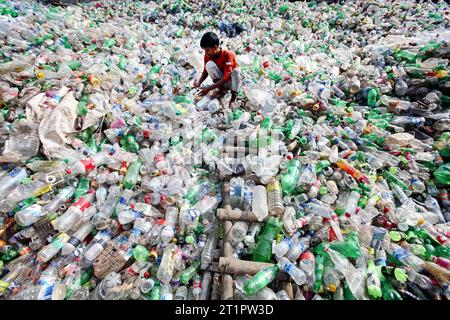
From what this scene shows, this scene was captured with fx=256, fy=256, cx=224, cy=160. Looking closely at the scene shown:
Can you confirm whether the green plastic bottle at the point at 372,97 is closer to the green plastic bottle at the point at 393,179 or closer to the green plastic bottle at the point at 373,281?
the green plastic bottle at the point at 393,179

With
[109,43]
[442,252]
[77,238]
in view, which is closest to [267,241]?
[442,252]

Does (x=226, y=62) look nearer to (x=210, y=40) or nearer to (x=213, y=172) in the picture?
(x=210, y=40)

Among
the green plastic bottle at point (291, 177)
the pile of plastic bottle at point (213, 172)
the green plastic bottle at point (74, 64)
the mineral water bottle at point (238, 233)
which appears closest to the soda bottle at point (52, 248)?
the pile of plastic bottle at point (213, 172)

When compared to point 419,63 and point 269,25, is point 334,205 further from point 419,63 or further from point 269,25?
point 269,25

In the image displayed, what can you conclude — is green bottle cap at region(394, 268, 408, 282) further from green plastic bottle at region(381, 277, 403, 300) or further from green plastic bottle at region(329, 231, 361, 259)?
green plastic bottle at region(329, 231, 361, 259)

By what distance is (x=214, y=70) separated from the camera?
396cm

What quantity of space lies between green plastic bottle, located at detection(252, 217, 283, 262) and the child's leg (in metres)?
2.55

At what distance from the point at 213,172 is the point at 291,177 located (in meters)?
0.86

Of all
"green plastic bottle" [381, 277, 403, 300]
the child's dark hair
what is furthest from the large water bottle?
"green plastic bottle" [381, 277, 403, 300]

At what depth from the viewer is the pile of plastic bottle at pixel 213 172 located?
2088 millimetres

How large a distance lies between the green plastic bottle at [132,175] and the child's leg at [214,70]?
188cm

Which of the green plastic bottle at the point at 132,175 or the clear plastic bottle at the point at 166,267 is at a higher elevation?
the green plastic bottle at the point at 132,175

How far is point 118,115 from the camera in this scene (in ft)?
11.1

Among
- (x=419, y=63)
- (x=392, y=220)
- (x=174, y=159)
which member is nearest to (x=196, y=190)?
(x=174, y=159)
